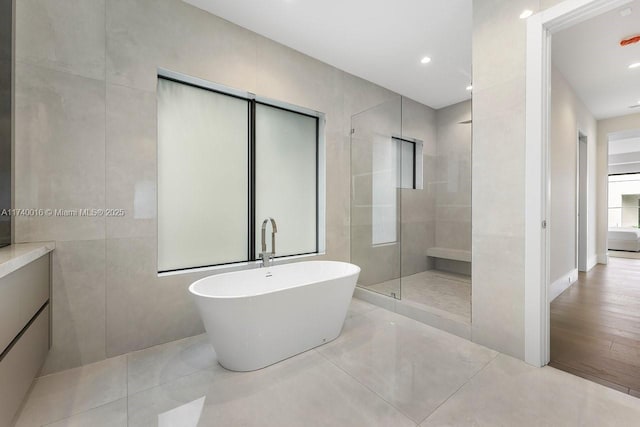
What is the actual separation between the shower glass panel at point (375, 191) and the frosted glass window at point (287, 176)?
543 mm

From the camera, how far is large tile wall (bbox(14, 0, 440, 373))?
1746 mm

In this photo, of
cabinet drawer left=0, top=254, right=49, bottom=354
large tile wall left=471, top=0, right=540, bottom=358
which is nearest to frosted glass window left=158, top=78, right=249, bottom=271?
cabinet drawer left=0, top=254, right=49, bottom=354

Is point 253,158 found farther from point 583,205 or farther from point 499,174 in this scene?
point 583,205

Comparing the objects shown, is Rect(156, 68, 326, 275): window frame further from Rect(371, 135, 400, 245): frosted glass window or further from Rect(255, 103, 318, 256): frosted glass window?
Rect(371, 135, 400, 245): frosted glass window

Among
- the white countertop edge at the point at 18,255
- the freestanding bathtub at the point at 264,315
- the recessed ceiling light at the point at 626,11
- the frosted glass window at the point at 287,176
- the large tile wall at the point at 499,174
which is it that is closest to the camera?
the white countertop edge at the point at 18,255

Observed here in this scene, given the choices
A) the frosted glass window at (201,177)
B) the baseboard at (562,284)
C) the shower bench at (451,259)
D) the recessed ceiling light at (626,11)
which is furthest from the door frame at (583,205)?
the frosted glass window at (201,177)

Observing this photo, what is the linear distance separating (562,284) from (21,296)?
5.05m

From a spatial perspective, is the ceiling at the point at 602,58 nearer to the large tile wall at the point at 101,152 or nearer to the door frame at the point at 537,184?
the door frame at the point at 537,184

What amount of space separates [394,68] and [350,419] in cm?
347

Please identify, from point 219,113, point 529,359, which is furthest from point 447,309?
point 219,113

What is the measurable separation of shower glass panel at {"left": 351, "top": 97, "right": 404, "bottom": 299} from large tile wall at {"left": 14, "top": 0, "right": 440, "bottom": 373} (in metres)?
1.82

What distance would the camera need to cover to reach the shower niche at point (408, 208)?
3330 millimetres

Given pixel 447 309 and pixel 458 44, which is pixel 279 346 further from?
pixel 458 44

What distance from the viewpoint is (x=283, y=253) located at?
10.0 ft
